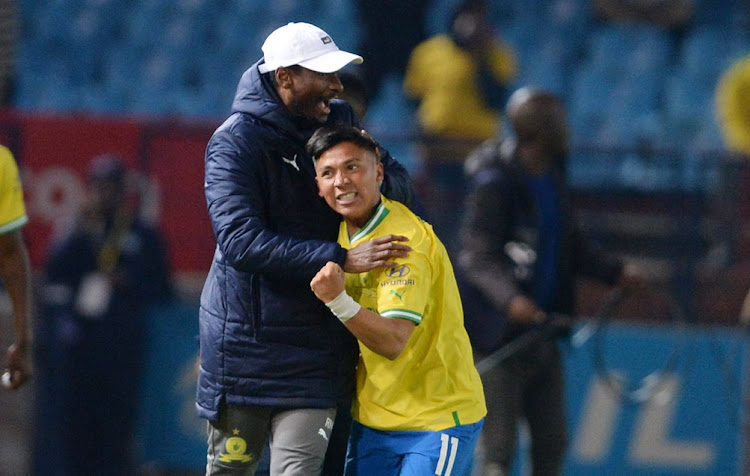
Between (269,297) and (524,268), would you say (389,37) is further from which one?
(269,297)

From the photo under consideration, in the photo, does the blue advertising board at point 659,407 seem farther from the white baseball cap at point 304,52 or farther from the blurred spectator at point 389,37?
the white baseball cap at point 304,52

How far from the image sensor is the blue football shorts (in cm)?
426

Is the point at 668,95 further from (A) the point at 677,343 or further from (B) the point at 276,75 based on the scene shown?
(B) the point at 276,75

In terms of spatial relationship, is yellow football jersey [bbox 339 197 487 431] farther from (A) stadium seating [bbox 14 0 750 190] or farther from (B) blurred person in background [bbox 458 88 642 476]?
(A) stadium seating [bbox 14 0 750 190]

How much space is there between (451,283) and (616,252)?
15.2ft

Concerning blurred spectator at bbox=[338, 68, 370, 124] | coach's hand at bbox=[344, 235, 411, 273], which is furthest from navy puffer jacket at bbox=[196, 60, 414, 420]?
blurred spectator at bbox=[338, 68, 370, 124]

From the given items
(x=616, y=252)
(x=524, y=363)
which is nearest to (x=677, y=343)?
(x=616, y=252)

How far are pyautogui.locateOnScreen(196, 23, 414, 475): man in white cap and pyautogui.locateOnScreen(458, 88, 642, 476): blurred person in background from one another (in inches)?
79.9

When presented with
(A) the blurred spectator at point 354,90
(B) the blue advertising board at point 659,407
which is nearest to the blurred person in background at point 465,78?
(B) the blue advertising board at point 659,407

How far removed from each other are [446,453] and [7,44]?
770 cm

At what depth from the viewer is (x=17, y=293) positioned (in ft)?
17.4

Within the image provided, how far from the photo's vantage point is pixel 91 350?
9.23m

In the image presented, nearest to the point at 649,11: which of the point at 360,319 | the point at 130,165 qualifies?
the point at 130,165

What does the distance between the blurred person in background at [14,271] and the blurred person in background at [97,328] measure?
11.8ft
